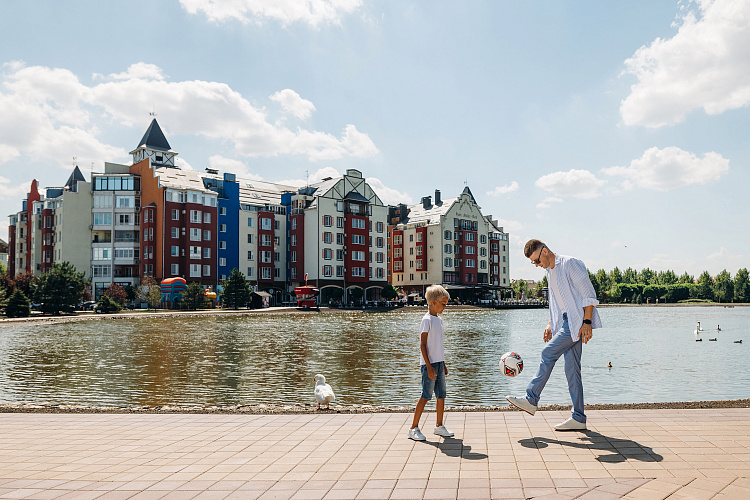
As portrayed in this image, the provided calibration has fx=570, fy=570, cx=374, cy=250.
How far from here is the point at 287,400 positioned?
12.5 metres

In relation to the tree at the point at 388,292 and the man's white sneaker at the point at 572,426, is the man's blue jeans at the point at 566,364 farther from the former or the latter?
the tree at the point at 388,292

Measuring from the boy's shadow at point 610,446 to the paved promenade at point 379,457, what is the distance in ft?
0.04

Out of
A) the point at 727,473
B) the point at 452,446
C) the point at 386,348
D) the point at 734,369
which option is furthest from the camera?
the point at 386,348

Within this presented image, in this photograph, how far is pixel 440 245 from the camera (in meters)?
97.9

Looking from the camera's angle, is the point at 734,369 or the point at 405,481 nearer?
the point at 405,481

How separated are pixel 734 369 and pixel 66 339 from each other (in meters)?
30.0

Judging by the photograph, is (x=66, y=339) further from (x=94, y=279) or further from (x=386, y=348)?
(x=94, y=279)

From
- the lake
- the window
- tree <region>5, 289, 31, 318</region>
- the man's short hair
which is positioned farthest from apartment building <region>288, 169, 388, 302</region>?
the man's short hair

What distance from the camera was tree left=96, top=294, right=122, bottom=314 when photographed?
5728 cm

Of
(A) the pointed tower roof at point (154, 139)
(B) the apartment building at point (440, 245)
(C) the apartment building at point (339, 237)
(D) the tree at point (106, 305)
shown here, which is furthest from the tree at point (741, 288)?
(D) the tree at point (106, 305)

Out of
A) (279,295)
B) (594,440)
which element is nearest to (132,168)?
(279,295)

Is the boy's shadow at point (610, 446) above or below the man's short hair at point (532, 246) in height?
below

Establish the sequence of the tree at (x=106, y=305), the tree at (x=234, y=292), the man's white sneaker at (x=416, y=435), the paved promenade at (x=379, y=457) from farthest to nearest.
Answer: the tree at (x=234, y=292), the tree at (x=106, y=305), the man's white sneaker at (x=416, y=435), the paved promenade at (x=379, y=457)

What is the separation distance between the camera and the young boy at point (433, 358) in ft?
23.2
